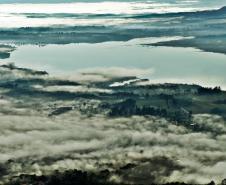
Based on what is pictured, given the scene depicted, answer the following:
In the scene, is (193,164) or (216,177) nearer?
(216,177)

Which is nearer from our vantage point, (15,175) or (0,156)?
(15,175)

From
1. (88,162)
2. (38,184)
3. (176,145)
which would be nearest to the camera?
(38,184)

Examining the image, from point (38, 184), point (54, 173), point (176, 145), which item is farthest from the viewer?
point (176, 145)

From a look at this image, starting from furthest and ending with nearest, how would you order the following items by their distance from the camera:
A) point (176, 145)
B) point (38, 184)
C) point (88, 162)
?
point (176, 145)
point (88, 162)
point (38, 184)

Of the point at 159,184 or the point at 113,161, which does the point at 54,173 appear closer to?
the point at 113,161

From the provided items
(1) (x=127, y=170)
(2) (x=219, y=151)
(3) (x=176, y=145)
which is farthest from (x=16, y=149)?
(2) (x=219, y=151)

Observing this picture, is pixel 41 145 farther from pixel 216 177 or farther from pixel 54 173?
pixel 216 177

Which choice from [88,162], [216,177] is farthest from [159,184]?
[88,162]

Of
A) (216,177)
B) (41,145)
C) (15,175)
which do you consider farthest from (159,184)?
(41,145)
